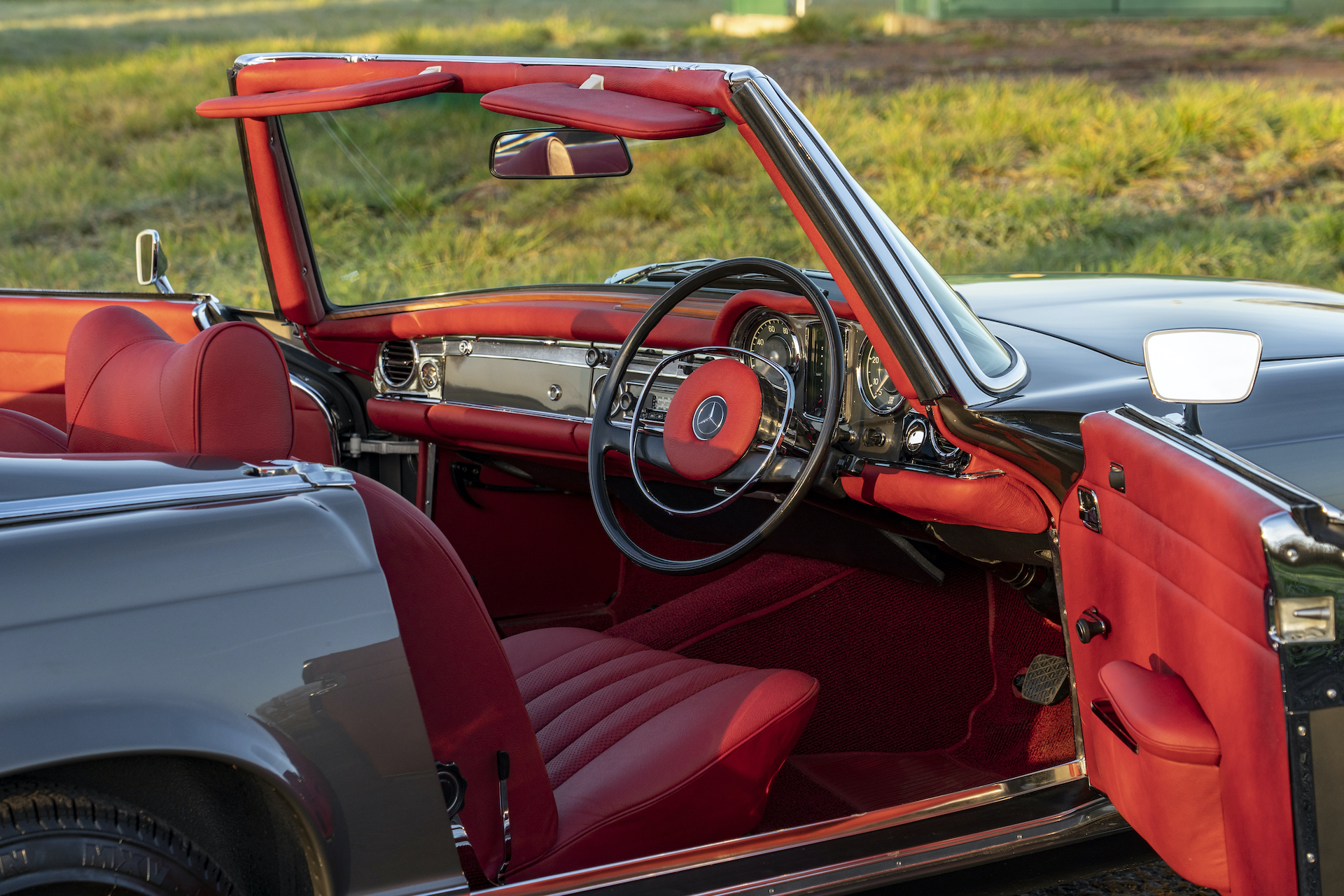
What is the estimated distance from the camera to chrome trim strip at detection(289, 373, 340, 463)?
3309mm

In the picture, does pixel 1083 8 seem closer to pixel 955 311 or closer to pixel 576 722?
pixel 955 311

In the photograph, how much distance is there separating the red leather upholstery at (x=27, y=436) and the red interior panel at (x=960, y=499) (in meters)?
1.47

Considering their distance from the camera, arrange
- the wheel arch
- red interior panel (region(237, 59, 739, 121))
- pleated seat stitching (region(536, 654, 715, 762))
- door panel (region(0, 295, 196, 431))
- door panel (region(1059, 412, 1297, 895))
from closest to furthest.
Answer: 1. the wheel arch
2. door panel (region(1059, 412, 1297, 895))
3. red interior panel (region(237, 59, 739, 121))
4. pleated seat stitching (region(536, 654, 715, 762))
5. door panel (region(0, 295, 196, 431))

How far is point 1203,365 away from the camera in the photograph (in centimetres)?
163

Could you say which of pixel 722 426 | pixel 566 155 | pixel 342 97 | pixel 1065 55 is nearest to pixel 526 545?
pixel 722 426

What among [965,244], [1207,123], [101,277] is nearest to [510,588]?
[965,244]

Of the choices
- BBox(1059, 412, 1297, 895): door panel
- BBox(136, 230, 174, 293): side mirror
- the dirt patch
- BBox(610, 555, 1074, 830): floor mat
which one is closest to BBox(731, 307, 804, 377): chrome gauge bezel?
BBox(610, 555, 1074, 830): floor mat

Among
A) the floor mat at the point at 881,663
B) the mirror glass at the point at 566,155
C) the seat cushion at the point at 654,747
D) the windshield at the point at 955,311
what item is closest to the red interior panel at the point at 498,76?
the mirror glass at the point at 566,155

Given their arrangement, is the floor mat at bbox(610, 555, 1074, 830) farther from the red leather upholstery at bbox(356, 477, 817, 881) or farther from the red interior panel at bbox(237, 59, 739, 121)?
the red interior panel at bbox(237, 59, 739, 121)

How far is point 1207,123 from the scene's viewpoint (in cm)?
1070

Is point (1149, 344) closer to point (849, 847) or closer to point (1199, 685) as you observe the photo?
point (1199, 685)

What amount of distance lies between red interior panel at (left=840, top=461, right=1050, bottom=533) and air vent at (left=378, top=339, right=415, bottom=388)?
1.60 metres

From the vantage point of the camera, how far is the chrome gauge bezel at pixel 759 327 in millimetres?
2479

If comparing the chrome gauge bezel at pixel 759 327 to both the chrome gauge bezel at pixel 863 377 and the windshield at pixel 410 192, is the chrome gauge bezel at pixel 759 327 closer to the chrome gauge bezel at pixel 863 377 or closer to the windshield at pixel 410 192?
the chrome gauge bezel at pixel 863 377
